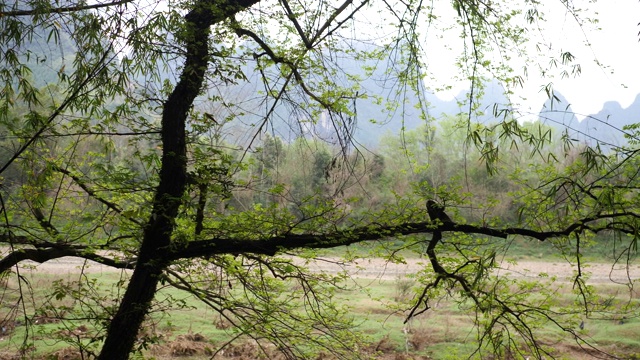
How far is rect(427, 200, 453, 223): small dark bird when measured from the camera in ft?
11.1

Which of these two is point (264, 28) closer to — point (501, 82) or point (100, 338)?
point (501, 82)

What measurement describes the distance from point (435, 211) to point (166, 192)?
167cm

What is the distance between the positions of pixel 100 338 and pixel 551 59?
296 centimetres

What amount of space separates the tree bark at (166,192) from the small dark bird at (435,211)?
1.54m

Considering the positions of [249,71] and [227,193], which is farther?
[249,71]

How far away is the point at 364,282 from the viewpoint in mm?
10922

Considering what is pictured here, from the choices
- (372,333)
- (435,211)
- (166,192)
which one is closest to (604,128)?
(435,211)

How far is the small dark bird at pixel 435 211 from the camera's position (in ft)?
11.1

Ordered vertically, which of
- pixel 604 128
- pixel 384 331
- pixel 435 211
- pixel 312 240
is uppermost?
pixel 604 128

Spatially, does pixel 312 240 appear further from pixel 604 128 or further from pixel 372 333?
pixel 372 333

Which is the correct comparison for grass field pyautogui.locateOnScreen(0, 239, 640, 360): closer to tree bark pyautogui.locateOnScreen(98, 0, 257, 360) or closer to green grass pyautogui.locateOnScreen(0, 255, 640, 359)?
green grass pyautogui.locateOnScreen(0, 255, 640, 359)

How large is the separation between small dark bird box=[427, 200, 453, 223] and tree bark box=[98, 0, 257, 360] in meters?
1.54

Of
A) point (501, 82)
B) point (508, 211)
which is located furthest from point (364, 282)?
point (501, 82)

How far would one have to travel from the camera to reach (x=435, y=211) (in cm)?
341
